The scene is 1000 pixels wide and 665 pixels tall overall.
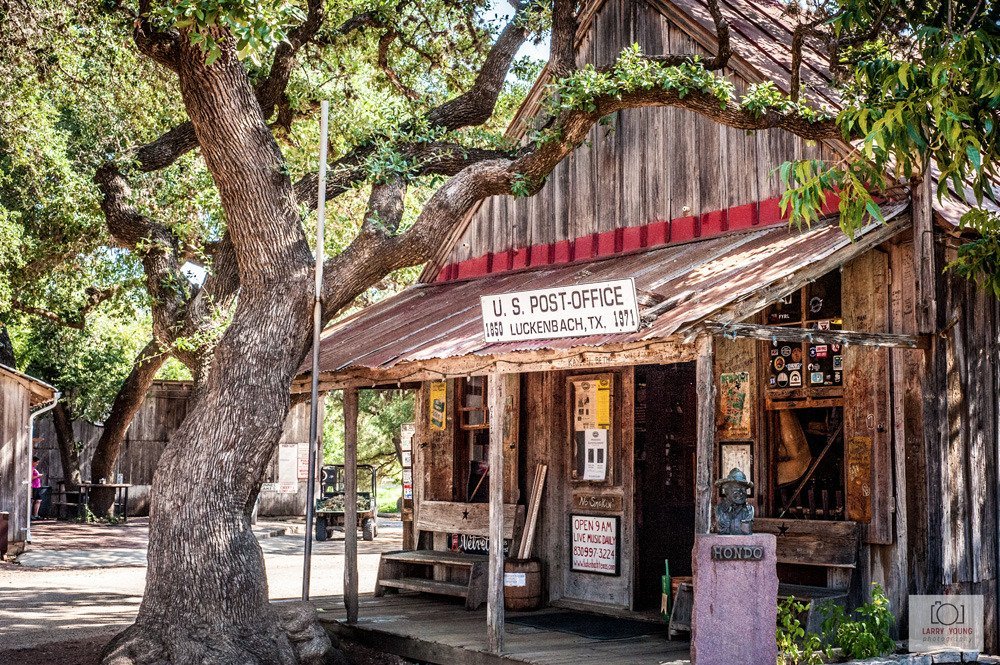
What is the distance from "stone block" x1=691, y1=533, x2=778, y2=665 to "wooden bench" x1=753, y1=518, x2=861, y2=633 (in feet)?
4.37

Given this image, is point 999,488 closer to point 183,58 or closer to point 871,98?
point 871,98

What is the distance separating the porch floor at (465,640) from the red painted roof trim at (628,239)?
3731 mm

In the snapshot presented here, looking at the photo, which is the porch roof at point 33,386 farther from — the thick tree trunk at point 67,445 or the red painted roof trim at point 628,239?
the red painted roof trim at point 628,239

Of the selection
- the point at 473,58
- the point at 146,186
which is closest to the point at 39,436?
the point at 146,186

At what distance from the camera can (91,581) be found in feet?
55.1

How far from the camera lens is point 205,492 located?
9805 mm

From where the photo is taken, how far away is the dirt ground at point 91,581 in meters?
11.1

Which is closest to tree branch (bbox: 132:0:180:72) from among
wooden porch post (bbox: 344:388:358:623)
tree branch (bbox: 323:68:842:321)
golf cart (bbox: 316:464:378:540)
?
tree branch (bbox: 323:68:842:321)

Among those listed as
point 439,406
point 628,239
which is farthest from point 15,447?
point 628,239

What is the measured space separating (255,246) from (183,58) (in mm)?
1757

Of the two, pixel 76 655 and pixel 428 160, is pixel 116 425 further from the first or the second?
pixel 428 160

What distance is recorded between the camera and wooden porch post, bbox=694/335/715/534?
7953 millimetres

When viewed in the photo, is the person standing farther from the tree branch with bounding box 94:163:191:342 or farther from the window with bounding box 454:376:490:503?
the window with bounding box 454:376:490:503

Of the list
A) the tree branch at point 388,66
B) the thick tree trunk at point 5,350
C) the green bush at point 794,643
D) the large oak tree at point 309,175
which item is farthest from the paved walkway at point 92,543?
the green bush at point 794,643
